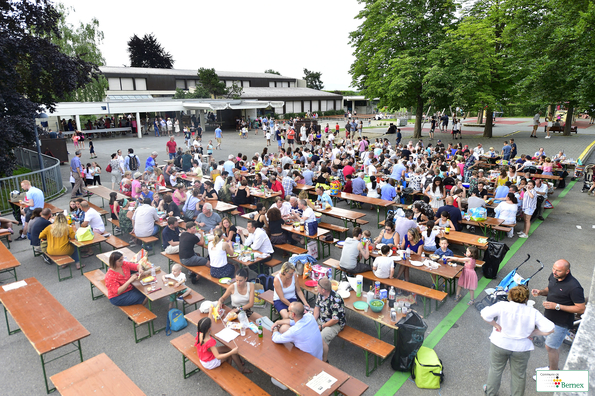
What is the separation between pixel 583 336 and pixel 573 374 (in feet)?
1.65

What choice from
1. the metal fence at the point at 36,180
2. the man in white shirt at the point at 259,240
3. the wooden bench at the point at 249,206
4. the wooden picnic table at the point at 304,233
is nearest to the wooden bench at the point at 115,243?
the man in white shirt at the point at 259,240

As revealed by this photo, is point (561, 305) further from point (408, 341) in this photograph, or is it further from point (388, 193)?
point (388, 193)

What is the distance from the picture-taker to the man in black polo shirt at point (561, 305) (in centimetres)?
521

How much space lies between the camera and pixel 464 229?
11.2 meters

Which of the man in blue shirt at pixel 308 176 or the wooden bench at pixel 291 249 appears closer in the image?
the wooden bench at pixel 291 249

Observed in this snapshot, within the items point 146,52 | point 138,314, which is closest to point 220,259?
point 138,314

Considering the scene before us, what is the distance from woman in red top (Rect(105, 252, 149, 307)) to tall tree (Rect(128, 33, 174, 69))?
61943 mm

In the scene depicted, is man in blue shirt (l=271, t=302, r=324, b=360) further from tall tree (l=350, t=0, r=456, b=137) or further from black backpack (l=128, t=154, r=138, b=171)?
tall tree (l=350, t=0, r=456, b=137)

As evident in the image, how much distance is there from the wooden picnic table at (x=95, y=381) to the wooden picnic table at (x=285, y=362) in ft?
4.30

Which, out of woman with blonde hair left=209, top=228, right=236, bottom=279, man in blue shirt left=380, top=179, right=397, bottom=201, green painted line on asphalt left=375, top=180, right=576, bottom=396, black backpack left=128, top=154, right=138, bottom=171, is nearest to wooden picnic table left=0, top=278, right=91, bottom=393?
woman with blonde hair left=209, top=228, right=236, bottom=279

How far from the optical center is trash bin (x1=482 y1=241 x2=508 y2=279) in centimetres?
794

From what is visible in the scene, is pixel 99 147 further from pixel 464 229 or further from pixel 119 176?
pixel 464 229

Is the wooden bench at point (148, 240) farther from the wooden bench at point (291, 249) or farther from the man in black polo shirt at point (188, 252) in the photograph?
the wooden bench at point (291, 249)

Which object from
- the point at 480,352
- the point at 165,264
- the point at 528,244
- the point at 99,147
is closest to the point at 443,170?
the point at 528,244
